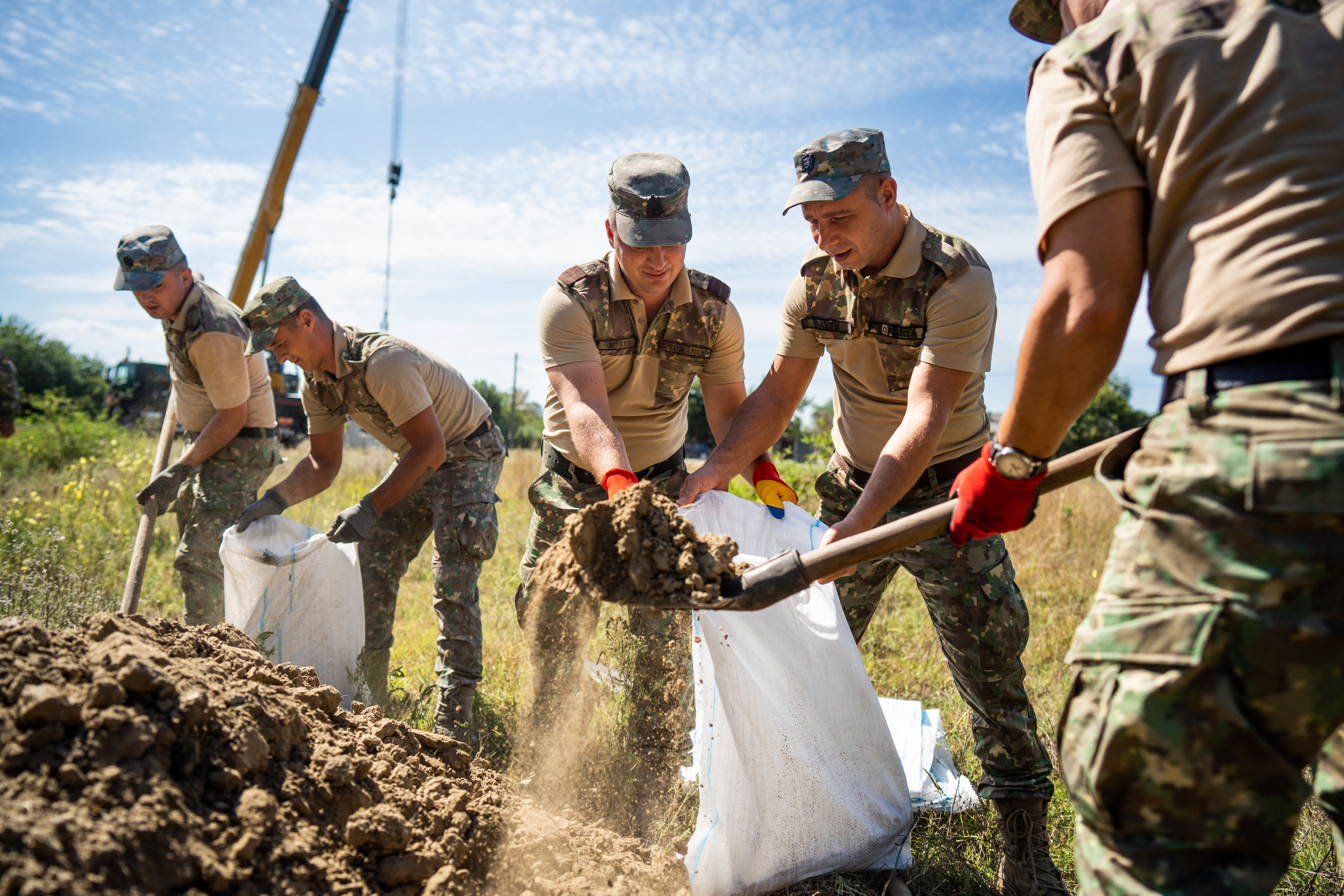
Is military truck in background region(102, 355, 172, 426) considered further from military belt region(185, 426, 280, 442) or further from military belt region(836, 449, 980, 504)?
military belt region(836, 449, 980, 504)

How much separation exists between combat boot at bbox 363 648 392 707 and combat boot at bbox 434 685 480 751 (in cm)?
28

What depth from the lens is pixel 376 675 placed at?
340cm

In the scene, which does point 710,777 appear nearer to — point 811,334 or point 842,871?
point 842,871

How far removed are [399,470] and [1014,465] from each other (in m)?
2.49

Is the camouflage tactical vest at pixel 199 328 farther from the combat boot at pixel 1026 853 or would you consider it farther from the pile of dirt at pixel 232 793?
the combat boot at pixel 1026 853

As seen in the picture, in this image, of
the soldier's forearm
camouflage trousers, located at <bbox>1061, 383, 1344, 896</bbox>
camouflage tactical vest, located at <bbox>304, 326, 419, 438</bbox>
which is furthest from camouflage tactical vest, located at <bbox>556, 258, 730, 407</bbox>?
camouflage trousers, located at <bbox>1061, 383, 1344, 896</bbox>

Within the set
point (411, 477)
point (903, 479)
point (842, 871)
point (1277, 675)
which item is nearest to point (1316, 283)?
point (1277, 675)

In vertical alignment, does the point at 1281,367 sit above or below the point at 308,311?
below

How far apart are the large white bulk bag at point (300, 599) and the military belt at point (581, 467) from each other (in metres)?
0.87

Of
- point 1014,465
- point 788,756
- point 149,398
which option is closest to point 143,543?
point 788,756

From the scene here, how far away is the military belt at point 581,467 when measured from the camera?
3031 millimetres

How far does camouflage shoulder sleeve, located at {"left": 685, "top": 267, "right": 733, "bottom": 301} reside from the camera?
3.01m


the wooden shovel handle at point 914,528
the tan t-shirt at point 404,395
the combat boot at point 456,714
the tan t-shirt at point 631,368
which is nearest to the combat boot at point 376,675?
the combat boot at point 456,714

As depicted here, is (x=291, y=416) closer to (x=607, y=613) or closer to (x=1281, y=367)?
(x=607, y=613)
